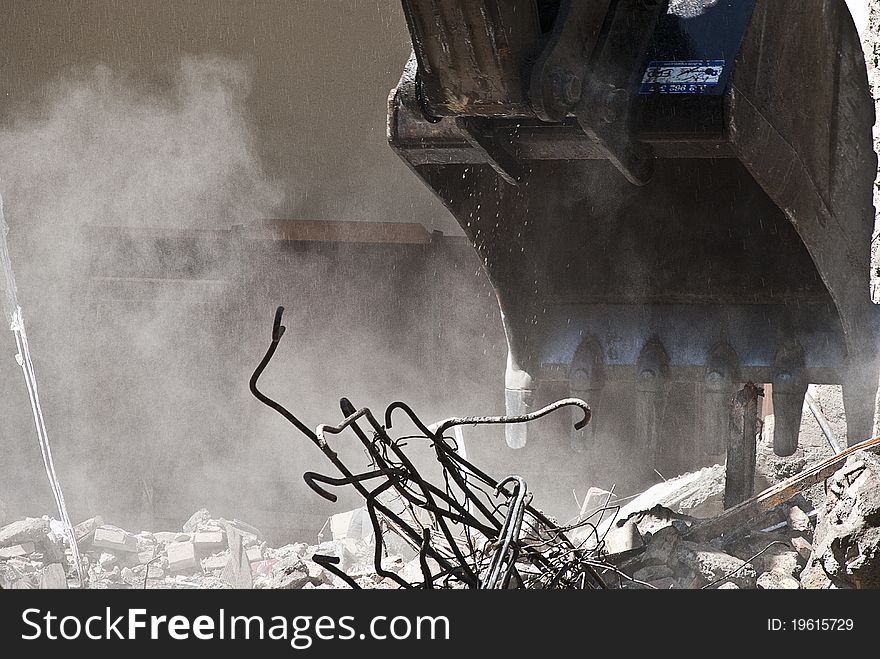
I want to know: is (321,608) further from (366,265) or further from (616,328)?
(366,265)

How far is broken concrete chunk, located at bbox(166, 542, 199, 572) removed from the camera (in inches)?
173

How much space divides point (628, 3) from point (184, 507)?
440cm

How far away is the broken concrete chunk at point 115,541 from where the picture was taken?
15.3 ft

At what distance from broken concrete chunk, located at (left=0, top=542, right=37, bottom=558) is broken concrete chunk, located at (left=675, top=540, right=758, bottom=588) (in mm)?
3057

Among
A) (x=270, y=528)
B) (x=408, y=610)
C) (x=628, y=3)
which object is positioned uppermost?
(x=628, y=3)

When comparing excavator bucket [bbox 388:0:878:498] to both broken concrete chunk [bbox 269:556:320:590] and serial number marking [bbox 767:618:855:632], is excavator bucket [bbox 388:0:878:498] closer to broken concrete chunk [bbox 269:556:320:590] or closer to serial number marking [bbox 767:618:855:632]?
broken concrete chunk [bbox 269:556:320:590]

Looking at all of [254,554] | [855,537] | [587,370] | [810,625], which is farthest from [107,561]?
[810,625]

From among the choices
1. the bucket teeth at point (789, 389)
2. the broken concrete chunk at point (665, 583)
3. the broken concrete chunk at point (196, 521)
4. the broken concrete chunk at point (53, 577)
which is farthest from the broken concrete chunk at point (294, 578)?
the broken concrete chunk at point (196, 521)

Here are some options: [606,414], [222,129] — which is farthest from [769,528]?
[222,129]

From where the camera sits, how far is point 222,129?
6.07 meters

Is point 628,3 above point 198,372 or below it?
below

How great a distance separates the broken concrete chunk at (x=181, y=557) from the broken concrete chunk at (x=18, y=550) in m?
0.58

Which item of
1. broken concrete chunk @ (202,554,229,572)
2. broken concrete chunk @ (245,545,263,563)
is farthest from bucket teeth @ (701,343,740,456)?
broken concrete chunk @ (202,554,229,572)

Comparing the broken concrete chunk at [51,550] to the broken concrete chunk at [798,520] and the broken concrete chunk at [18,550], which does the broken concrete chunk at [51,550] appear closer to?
the broken concrete chunk at [18,550]
